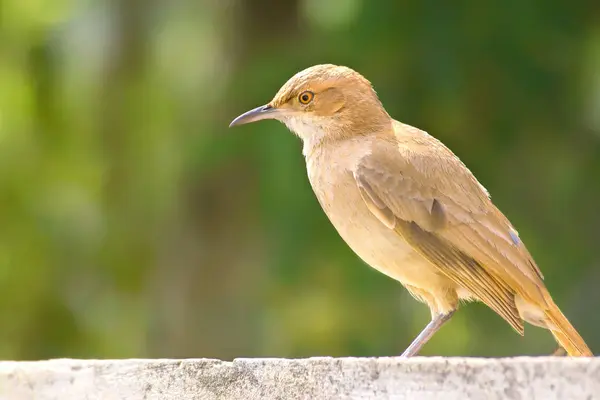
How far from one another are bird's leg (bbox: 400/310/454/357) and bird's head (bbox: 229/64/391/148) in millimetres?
842

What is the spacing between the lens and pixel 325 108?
5055 mm

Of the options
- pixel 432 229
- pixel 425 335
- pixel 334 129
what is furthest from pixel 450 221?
pixel 334 129

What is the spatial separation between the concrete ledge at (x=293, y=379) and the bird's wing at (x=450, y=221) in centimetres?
140

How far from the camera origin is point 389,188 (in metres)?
4.61

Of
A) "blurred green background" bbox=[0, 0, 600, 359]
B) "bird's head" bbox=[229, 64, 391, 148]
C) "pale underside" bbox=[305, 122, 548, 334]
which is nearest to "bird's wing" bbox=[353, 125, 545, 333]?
"pale underside" bbox=[305, 122, 548, 334]

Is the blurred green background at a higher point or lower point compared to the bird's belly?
lower

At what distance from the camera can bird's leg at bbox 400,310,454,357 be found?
4.53 m

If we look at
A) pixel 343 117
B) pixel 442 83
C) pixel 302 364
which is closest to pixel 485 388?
pixel 302 364

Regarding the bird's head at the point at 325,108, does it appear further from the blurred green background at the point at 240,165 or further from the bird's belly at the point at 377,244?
the blurred green background at the point at 240,165

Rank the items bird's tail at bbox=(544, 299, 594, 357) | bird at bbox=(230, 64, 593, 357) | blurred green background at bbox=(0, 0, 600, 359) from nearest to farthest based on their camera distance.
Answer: bird's tail at bbox=(544, 299, 594, 357) → bird at bbox=(230, 64, 593, 357) → blurred green background at bbox=(0, 0, 600, 359)

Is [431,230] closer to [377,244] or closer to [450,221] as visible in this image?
[450,221]

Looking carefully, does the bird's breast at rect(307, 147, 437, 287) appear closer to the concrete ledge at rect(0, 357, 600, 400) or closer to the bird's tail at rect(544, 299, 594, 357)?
the bird's tail at rect(544, 299, 594, 357)

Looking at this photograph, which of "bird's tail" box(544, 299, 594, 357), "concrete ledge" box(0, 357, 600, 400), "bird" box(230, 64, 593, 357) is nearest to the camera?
"concrete ledge" box(0, 357, 600, 400)

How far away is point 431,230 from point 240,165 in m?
4.92
